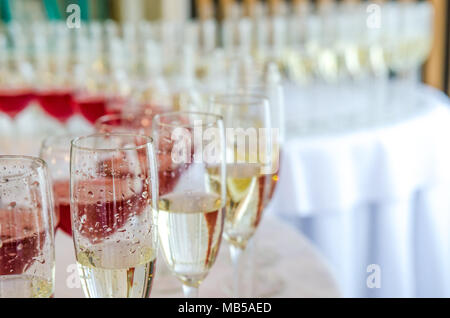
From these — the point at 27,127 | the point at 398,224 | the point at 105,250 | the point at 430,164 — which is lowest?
the point at 398,224

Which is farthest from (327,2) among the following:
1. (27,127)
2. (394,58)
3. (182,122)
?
(182,122)

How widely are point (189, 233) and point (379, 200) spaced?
159cm

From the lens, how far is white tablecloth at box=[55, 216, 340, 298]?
925mm

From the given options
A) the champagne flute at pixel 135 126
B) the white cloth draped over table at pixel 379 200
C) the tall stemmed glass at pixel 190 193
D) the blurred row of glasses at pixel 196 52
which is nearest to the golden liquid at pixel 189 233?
the tall stemmed glass at pixel 190 193

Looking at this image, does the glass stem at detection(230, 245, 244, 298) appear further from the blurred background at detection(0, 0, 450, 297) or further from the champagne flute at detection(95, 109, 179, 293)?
the blurred background at detection(0, 0, 450, 297)

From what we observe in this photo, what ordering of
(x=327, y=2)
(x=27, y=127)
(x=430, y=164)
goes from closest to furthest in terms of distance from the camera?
(x=27, y=127)
(x=430, y=164)
(x=327, y=2)

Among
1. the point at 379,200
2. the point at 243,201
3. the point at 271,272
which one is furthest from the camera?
the point at 379,200

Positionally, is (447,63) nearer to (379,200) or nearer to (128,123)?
(379,200)

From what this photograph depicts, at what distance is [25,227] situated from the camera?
57cm

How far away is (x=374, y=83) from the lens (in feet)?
8.71

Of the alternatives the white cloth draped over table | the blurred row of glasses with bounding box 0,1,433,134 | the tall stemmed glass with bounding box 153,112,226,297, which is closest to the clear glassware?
the tall stemmed glass with bounding box 153,112,226,297

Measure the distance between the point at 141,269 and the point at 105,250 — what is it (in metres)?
0.04

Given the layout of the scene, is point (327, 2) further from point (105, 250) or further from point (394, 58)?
point (105, 250)

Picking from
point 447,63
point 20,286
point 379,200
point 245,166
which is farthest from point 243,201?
point 447,63
